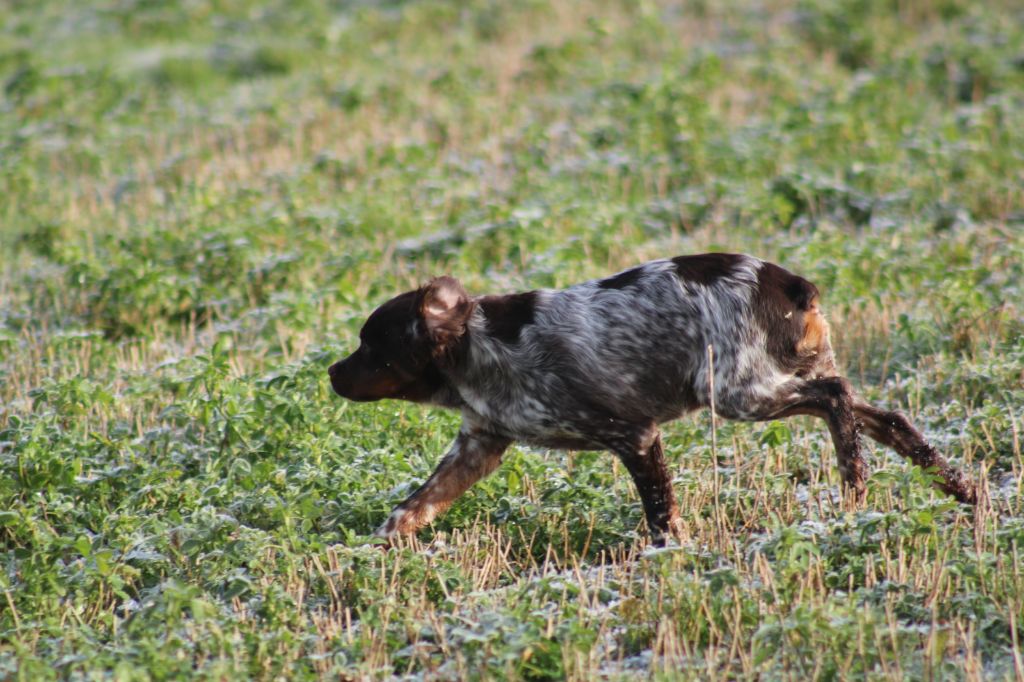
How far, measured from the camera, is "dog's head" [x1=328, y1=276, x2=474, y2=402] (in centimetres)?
524

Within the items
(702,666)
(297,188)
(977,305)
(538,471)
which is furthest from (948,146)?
(702,666)

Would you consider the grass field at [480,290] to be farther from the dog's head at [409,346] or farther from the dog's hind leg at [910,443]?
the dog's head at [409,346]

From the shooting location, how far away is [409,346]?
17.4 feet

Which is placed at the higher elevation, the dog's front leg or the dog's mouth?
the dog's mouth

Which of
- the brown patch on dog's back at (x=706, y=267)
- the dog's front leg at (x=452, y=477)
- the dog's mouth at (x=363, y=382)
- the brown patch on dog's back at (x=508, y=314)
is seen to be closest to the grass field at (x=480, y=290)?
the dog's front leg at (x=452, y=477)

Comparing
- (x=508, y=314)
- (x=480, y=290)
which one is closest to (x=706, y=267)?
(x=508, y=314)

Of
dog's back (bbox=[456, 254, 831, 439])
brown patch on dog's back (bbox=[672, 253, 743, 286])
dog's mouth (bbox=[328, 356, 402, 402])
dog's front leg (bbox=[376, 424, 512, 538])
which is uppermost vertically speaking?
brown patch on dog's back (bbox=[672, 253, 743, 286])

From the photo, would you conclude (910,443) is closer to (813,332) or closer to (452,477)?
(813,332)

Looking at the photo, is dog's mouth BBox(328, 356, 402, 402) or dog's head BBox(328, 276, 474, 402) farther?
dog's mouth BBox(328, 356, 402, 402)

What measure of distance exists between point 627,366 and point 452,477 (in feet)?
2.76

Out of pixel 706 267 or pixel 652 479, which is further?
pixel 706 267

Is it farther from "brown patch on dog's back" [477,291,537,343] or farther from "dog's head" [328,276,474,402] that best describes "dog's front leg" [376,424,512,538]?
"brown patch on dog's back" [477,291,537,343]

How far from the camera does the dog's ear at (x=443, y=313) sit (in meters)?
5.22

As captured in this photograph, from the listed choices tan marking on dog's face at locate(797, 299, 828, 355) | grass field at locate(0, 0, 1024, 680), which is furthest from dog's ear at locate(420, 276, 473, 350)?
tan marking on dog's face at locate(797, 299, 828, 355)
